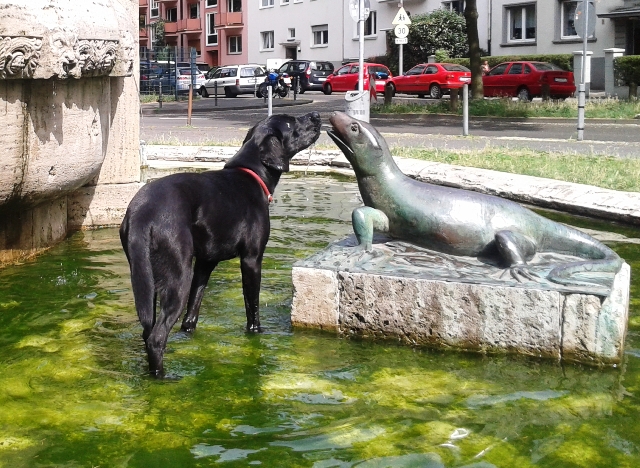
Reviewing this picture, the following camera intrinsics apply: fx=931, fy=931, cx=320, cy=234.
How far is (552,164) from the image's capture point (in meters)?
10.8

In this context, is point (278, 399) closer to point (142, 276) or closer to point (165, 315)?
point (165, 315)

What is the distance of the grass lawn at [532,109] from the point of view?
931 inches

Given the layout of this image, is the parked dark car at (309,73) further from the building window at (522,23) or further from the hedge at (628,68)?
the hedge at (628,68)

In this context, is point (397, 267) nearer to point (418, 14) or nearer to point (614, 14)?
point (614, 14)

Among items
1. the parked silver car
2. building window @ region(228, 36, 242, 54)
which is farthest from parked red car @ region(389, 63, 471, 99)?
building window @ region(228, 36, 242, 54)

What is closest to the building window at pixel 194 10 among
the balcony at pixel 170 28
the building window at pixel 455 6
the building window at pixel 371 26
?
the balcony at pixel 170 28

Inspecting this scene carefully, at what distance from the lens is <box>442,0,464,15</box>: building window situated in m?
45.3

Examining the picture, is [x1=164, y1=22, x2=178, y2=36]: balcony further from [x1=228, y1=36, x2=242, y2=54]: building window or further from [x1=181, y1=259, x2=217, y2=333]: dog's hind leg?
[x1=181, y1=259, x2=217, y2=333]: dog's hind leg

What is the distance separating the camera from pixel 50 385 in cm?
432

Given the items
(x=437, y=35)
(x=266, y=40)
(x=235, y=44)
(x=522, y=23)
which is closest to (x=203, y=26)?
(x=235, y=44)

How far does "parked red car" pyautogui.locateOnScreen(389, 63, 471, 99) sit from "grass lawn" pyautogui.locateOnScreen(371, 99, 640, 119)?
7080mm

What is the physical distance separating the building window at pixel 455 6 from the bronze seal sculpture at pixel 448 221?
41592 mm

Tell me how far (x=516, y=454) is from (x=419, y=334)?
1416 mm

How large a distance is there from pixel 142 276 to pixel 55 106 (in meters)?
2.26
